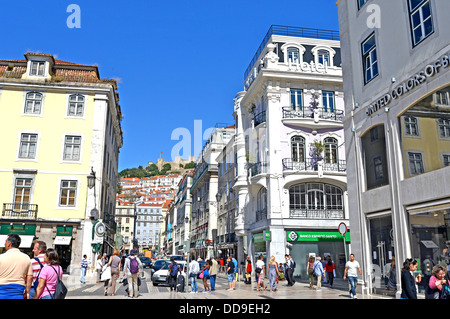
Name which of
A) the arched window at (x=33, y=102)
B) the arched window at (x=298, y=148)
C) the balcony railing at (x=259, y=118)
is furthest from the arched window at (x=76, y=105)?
the arched window at (x=298, y=148)

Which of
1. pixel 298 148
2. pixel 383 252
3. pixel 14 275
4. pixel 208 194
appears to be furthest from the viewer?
pixel 208 194

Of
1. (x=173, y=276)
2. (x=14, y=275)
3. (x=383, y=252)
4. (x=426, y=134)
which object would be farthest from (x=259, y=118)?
(x=14, y=275)

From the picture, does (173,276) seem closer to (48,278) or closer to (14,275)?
(48,278)

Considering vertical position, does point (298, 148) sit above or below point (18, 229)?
above

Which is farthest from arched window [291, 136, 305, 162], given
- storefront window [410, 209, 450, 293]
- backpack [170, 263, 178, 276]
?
storefront window [410, 209, 450, 293]

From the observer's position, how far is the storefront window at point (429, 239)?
474 inches

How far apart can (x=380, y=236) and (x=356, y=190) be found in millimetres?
2347

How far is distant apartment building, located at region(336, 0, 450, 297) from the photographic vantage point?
12.4 m

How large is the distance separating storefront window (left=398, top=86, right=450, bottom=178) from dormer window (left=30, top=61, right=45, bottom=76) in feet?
86.9

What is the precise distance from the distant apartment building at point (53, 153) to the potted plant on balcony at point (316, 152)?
15.7 m

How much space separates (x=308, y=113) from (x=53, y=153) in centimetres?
1935

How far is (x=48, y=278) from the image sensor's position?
22.4 ft

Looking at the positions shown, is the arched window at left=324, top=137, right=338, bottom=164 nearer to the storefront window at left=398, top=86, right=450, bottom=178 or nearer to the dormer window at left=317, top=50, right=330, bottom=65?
the dormer window at left=317, top=50, right=330, bottom=65
